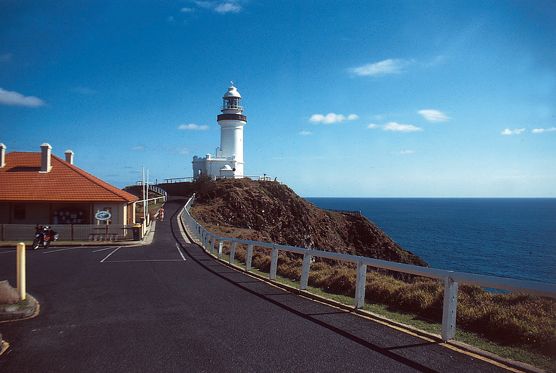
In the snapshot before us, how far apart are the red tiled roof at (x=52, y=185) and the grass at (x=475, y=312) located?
26785 mm

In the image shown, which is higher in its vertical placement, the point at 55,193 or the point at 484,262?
the point at 55,193

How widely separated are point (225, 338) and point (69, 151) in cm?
4152

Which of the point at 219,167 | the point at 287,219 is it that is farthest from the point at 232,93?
the point at 287,219

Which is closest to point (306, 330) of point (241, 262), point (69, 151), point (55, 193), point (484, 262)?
point (241, 262)

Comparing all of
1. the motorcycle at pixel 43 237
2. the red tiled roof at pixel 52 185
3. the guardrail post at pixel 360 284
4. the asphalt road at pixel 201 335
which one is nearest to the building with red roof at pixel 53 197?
the red tiled roof at pixel 52 185

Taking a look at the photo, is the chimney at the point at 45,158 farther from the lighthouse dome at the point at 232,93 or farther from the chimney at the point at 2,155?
the lighthouse dome at the point at 232,93

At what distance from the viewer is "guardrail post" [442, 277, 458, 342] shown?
6637mm

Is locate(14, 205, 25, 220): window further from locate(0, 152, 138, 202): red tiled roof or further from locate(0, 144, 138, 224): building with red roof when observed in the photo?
locate(0, 152, 138, 202): red tiled roof

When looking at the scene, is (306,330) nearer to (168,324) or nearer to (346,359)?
(346,359)

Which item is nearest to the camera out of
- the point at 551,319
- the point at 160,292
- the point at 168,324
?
the point at 551,319

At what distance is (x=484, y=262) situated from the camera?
53.0 m

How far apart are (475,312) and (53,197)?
3230 centimetres

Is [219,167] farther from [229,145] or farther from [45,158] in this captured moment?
[45,158]

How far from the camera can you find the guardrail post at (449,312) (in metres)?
6.64
